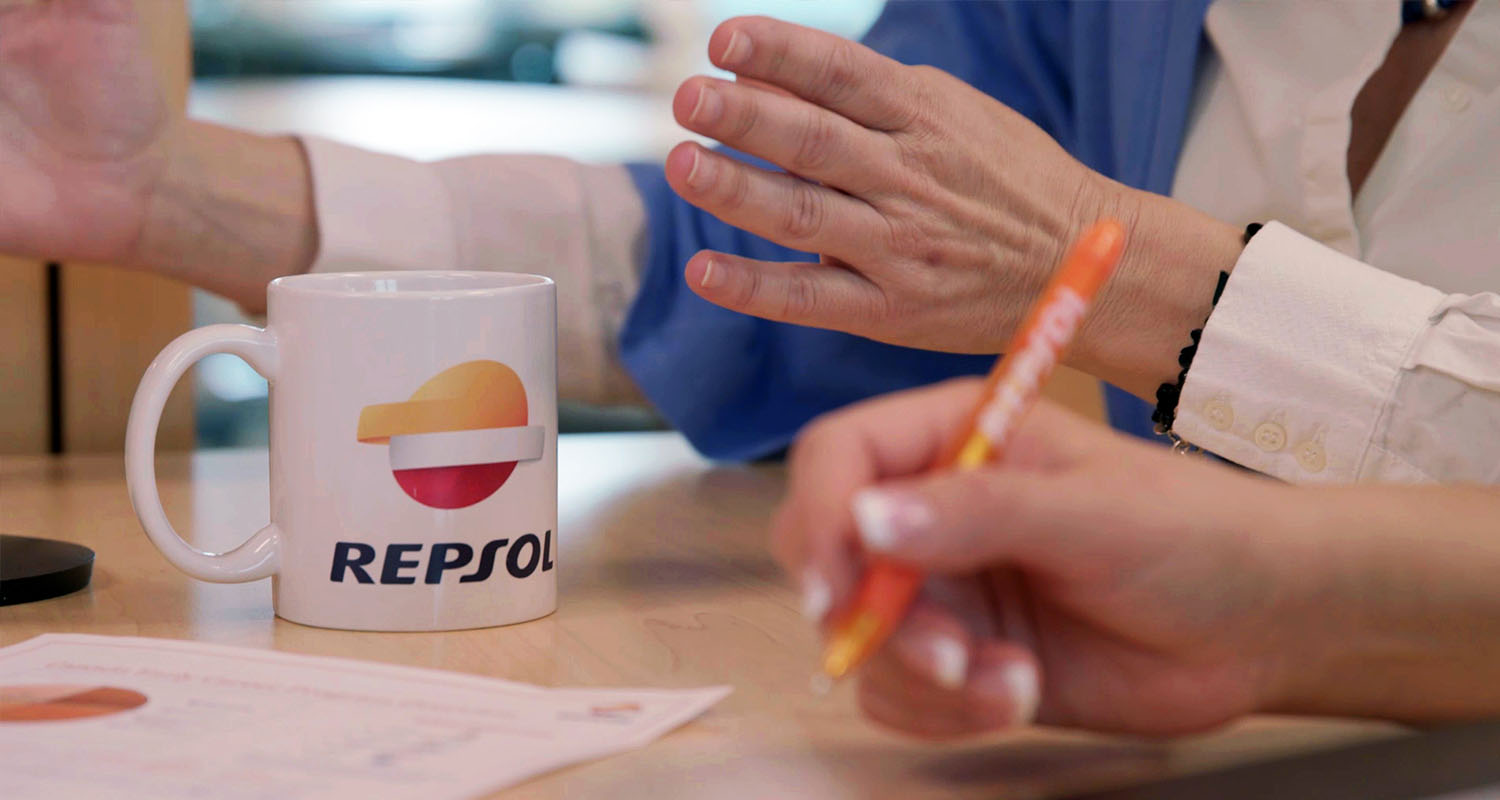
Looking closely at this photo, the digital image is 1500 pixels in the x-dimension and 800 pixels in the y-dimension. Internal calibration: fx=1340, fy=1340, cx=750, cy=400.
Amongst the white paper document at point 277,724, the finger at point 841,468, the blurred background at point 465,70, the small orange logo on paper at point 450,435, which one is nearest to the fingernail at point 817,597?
the finger at point 841,468

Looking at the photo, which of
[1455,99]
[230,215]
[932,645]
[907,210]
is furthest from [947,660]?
[230,215]

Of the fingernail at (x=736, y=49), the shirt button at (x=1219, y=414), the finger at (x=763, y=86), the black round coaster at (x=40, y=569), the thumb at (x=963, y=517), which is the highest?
the fingernail at (x=736, y=49)

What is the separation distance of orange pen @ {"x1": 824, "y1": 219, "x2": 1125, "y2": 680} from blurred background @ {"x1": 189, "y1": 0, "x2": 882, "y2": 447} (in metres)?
1.29

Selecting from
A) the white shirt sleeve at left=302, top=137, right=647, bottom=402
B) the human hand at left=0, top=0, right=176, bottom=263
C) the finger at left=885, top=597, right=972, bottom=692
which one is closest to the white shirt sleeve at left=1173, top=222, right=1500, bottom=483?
the finger at left=885, top=597, right=972, bottom=692

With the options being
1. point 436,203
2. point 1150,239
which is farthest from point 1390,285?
point 436,203

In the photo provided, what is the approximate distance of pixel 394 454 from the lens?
0.49 m

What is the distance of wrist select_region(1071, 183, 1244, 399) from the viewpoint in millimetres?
673

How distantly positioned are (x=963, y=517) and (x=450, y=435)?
0.85ft

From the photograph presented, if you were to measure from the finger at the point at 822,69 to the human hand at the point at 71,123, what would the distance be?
441 millimetres

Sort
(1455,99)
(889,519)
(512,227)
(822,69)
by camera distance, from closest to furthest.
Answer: (889,519) → (822,69) → (1455,99) → (512,227)

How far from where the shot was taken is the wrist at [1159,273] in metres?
0.67

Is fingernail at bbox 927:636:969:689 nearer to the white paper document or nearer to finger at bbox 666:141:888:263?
the white paper document

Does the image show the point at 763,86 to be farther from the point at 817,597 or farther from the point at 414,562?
the point at 817,597

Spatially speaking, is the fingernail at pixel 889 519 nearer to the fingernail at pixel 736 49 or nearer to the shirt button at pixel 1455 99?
the fingernail at pixel 736 49
